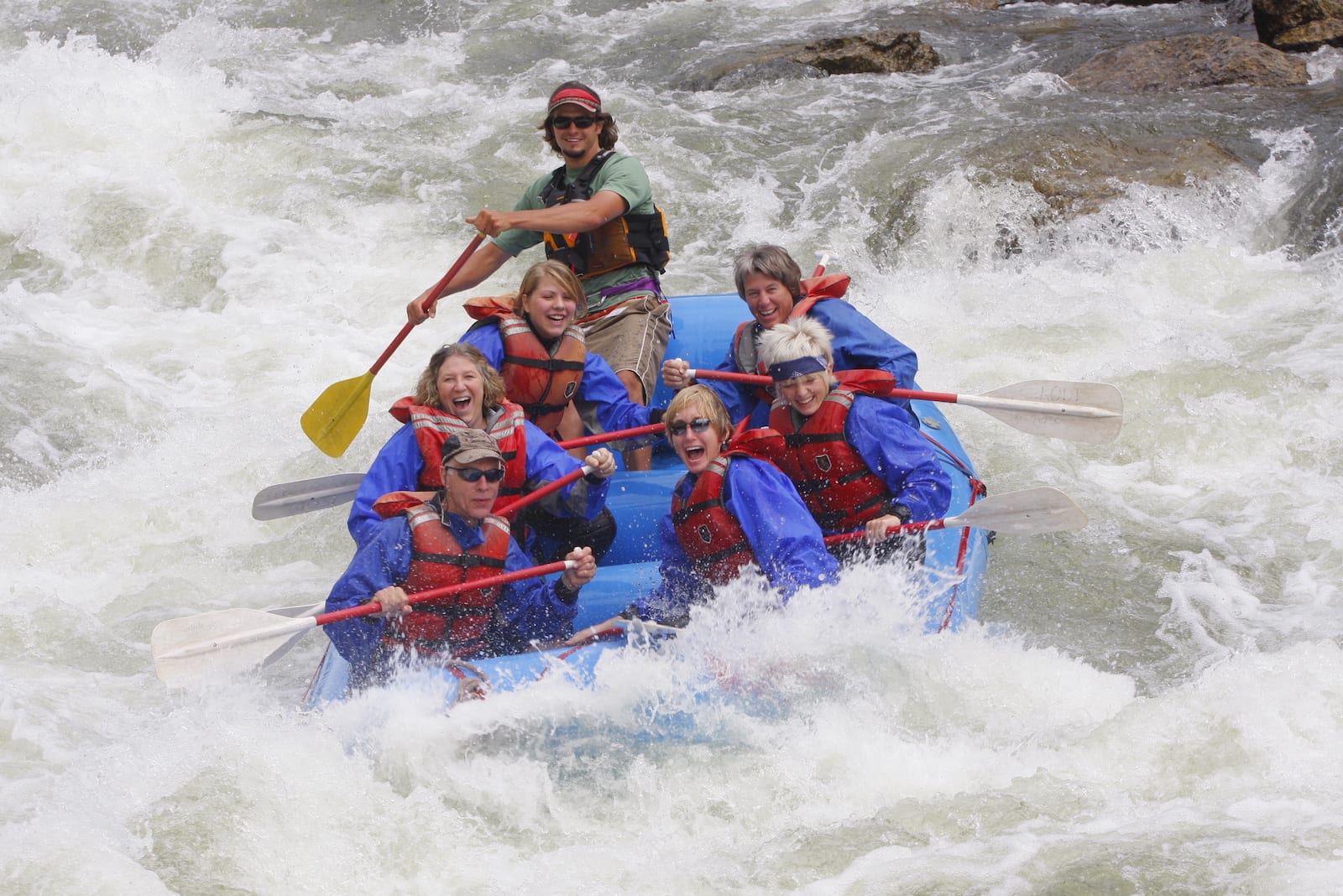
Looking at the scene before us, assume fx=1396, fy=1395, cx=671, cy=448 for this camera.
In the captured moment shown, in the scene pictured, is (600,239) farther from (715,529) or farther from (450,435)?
(715,529)

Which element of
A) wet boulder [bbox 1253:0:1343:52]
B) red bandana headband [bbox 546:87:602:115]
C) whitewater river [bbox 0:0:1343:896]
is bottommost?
whitewater river [bbox 0:0:1343:896]

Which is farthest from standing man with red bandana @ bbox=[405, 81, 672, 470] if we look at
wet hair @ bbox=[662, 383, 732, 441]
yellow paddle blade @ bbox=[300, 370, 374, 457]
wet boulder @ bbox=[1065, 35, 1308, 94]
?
wet boulder @ bbox=[1065, 35, 1308, 94]

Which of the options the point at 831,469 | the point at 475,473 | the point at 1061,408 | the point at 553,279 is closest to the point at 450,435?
the point at 475,473

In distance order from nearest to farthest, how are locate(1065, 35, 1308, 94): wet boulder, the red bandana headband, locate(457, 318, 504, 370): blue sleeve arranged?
locate(457, 318, 504, 370): blue sleeve < the red bandana headband < locate(1065, 35, 1308, 94): wet boulder

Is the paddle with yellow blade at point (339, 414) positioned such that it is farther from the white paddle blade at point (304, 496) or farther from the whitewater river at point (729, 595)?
the whitewater river at point (729, 595)

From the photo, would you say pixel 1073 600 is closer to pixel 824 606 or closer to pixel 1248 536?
pixel 1248 536

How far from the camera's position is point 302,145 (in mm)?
8633

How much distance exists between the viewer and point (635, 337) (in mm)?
4637

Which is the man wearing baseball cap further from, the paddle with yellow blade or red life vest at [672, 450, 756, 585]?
the paddle with yellow blade

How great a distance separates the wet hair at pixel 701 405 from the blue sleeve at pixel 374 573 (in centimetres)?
73

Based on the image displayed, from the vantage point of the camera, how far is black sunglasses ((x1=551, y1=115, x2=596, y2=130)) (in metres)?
4.54

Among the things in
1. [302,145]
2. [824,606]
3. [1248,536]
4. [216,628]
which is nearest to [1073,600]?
[1248,536]

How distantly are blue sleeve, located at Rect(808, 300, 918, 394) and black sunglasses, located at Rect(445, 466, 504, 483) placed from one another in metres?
1.30

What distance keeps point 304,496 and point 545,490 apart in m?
1.06
